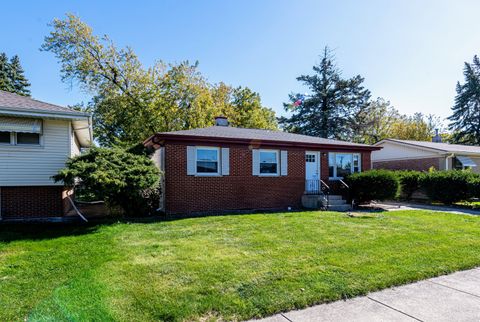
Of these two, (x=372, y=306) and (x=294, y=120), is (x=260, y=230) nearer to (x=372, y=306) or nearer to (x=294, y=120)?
(x=372, y=306)

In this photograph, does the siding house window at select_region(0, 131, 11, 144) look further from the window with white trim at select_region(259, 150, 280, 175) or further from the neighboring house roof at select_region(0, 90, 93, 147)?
the window with white trim at select_region(259, 150, 280, 175)

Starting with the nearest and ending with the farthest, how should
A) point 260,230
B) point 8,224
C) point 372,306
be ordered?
point 372,306 < point 260,230 < point 8,224

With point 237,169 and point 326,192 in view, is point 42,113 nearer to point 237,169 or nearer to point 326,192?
point 237,169

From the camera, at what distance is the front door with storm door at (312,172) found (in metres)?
13.4

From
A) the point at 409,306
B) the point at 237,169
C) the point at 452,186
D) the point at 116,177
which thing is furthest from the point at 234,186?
the point at 452,186

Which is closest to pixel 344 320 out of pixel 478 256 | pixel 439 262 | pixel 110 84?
pixel 439 262

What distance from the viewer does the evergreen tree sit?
36.6 metres

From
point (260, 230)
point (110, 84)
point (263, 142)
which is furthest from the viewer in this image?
point (110, 84)

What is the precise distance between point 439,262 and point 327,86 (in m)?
30.7

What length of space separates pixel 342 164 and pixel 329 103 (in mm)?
20345

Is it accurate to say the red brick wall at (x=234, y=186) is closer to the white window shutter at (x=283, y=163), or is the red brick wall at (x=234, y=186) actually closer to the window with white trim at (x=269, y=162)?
the white window shutter at (x=283, y=163)

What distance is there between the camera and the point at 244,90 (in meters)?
32.5

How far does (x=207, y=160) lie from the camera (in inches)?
443

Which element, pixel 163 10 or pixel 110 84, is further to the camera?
pixel 110 84
